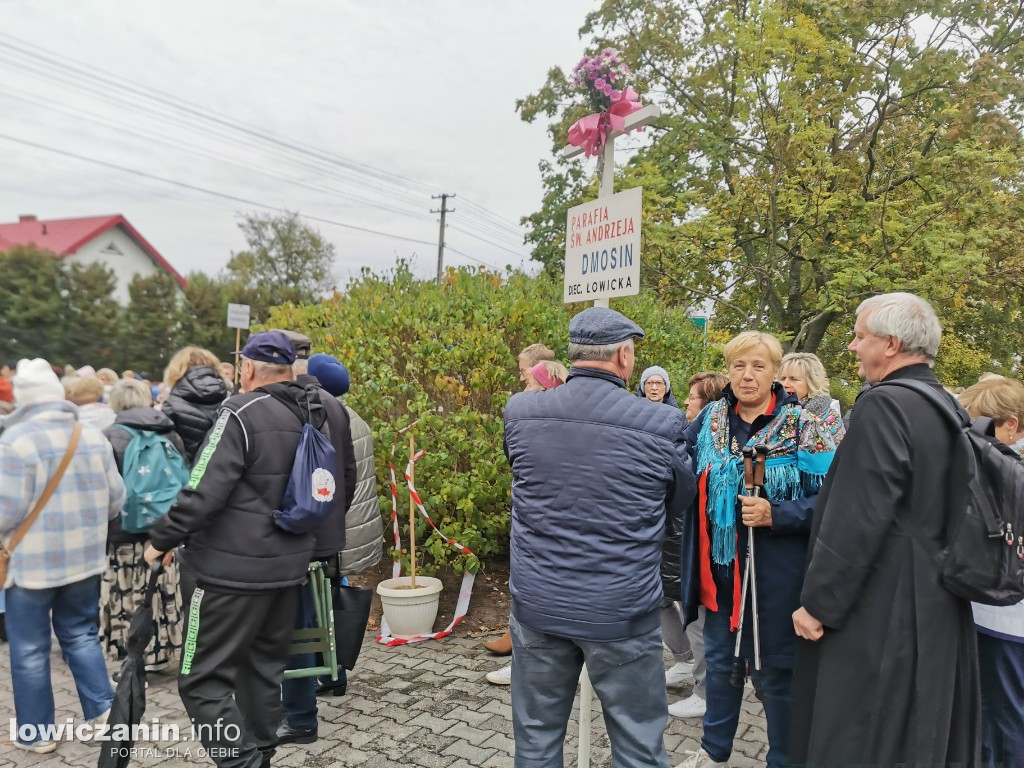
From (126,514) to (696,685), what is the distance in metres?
3.57

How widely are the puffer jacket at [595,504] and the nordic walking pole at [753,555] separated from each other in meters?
0.59

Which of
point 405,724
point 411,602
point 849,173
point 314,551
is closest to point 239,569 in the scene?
point 314,551

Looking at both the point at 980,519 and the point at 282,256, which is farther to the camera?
the point at 282,256

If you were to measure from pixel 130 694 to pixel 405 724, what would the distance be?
1541 millimetres

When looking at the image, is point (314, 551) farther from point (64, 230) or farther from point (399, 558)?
point (64, 230)

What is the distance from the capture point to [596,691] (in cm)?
249

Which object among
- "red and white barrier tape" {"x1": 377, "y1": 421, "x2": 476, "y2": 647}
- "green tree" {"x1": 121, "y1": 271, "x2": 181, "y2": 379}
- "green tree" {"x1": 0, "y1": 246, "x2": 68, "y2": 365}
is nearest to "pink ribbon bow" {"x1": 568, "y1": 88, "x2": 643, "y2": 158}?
"red and white barrier tape" {"x1": 377, "y1": 421, "x2": 476, "y2": 647}

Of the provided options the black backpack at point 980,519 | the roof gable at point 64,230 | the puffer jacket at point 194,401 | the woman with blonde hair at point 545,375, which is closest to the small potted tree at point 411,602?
the woman with blonde hair at point 545,375

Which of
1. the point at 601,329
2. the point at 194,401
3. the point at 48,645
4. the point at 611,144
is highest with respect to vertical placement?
the point at 611,144

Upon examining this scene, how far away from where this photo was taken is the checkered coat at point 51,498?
335 cm

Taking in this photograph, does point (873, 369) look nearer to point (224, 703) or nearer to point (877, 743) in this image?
point (877, 743)

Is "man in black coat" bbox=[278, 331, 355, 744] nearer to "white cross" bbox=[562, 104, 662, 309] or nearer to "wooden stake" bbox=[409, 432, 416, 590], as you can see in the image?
"wooden stake" bbox=[409, 432, 416, 590]

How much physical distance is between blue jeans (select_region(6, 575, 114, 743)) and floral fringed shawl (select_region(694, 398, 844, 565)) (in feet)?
10.4

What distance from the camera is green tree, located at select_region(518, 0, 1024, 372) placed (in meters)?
9.84
